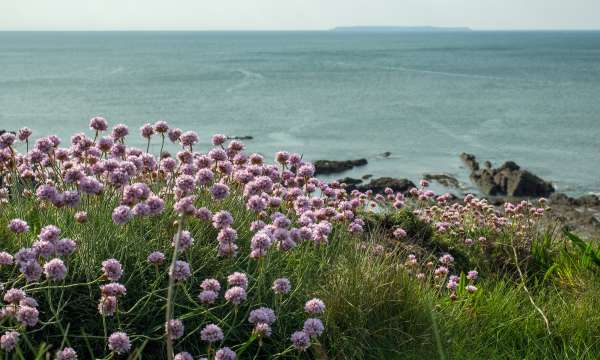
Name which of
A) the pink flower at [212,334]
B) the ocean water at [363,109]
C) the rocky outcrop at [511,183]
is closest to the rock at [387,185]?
the ocean water at [363,109]

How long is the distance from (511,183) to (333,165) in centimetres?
806

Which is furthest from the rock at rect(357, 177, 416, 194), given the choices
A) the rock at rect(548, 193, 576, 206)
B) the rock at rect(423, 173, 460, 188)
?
the rock at rect(548, 193, 576, 206)

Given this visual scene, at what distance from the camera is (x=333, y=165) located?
102 feet

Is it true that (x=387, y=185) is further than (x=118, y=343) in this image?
Yes

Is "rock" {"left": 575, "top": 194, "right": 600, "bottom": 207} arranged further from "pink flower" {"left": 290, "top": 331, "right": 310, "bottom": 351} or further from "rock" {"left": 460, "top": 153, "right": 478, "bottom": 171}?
"pink flower" {"left": 290, "top": 331, "right": 310, "bottom": 351}

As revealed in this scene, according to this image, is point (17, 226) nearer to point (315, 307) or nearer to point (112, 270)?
point (112, 270)

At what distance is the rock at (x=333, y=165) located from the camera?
1200 inches

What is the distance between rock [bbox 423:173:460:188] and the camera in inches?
1121

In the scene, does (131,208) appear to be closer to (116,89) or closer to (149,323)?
(149,323)

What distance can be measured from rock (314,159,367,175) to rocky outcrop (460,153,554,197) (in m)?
5.69

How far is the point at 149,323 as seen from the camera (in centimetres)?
457

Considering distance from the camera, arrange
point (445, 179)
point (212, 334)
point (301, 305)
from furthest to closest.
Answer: point (445, 179)
point (301, 305)
point (212, 334)

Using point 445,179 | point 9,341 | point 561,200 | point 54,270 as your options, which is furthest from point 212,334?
point 445,179

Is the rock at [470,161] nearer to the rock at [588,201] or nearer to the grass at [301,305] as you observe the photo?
the rock at [588,201]
